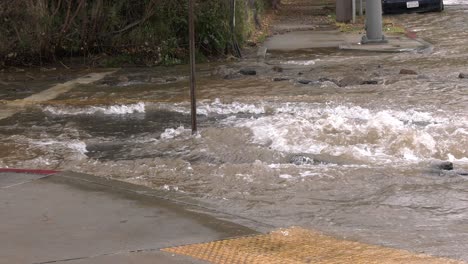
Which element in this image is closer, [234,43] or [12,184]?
[12,184]

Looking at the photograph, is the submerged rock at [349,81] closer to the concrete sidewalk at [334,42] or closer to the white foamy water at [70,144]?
the concrete sidewalk at [334,42]

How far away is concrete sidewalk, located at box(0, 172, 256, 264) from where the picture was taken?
15.9 ft

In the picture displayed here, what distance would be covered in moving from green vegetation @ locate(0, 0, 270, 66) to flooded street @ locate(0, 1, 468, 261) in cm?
240

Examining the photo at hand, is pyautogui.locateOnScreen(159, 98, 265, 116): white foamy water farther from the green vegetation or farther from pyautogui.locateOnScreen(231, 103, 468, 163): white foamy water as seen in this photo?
the green vegetation

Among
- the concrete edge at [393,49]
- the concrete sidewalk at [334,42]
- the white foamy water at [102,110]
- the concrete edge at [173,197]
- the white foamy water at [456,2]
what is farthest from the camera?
the white foamy water at [456,2]

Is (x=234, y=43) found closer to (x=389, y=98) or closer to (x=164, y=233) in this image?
(x=389, y=98)

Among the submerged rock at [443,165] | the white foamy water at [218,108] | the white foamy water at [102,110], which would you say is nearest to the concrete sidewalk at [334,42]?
the white foamy water at [218,108]

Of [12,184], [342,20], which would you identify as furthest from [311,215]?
[342,20]

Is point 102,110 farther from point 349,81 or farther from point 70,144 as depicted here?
point 349,81

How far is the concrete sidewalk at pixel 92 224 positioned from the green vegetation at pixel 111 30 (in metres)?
10.8

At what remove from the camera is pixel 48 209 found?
591 centimetres

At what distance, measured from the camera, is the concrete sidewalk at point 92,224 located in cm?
484

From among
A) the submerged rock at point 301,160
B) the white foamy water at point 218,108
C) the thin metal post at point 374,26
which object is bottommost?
the submerged rock at point 301,160

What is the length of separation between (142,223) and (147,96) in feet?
24.8
